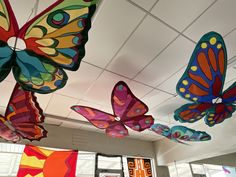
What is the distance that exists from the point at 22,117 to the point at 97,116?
1.01 metres

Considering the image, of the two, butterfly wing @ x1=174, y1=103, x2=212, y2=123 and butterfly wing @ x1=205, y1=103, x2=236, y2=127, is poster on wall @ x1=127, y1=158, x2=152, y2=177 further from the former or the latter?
butterfly wing @ x1=174, y1=103, x2=212, y2=123

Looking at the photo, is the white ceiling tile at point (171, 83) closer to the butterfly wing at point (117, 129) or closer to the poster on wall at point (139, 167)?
the butterfly wing at point (117, 129)

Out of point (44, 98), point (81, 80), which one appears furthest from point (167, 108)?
point (44, 98)

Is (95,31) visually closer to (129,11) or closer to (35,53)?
(129,11)

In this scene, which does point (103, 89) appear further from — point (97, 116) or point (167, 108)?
point (167, 108)

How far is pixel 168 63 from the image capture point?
103 inches

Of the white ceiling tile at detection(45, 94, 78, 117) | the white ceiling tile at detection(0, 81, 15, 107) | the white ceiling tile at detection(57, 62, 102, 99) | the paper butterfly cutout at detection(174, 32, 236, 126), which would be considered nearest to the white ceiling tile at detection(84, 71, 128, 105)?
the white ceiling tile at detection(57, 62, 102, 99)

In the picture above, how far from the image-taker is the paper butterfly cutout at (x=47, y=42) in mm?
1164

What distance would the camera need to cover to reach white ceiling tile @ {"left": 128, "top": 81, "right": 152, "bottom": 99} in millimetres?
2994

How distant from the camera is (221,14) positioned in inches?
78.1

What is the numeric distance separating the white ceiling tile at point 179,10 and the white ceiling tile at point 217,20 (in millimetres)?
93

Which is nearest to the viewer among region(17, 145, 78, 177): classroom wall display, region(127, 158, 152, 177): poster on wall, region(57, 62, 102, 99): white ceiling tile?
region(57, 62, 102, 99): white ceiling tile

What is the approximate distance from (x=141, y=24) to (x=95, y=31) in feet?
1.71

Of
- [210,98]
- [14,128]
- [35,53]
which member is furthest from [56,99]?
[210,98]
